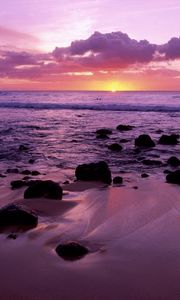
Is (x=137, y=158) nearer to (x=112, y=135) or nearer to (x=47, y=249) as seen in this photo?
(x=112, y=135)

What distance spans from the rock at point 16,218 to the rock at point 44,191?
147 cm

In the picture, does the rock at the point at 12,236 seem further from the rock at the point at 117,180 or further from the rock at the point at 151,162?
the rock at the point at 151,162

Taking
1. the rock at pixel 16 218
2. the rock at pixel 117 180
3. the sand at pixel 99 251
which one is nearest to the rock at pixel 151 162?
the rock at pixel 117 180

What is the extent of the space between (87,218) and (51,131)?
655 inches

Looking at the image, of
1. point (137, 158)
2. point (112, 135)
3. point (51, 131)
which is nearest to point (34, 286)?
point (137, 158)

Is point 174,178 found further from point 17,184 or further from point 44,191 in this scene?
point 17,184

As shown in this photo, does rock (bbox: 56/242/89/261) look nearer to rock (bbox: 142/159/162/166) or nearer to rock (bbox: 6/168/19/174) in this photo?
rock (bbox: 6/168/19/174)

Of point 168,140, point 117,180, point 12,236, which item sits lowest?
point 168,140

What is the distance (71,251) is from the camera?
17.4ft

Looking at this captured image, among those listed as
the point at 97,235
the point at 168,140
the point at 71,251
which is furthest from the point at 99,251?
the point at 168,140

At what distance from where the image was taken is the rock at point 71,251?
522 centimetres

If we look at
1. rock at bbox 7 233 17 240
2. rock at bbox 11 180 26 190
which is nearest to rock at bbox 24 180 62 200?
rock at bbox 11 180 26 190

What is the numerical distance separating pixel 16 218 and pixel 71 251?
4.94ft

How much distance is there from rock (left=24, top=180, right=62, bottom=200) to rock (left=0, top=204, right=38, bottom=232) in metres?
1.47
